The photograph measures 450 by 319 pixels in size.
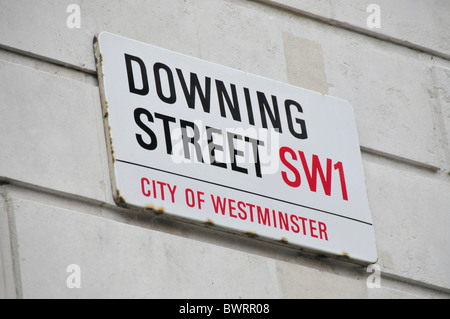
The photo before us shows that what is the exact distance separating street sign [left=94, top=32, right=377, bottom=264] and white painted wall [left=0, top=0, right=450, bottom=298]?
0.06 m

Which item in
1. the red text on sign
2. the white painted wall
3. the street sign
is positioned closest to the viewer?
the white painted wall

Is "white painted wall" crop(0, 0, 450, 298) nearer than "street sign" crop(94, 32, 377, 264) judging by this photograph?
Yes

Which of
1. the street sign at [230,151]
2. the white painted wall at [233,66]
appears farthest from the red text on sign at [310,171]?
the white painted wall at [233,66]

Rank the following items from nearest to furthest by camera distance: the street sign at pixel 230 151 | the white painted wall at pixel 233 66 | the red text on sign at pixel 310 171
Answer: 1. the white painted wall at pixel 233 66
2. the street sign at pixel 230 151
3. the red text on sign at pixel 310 171

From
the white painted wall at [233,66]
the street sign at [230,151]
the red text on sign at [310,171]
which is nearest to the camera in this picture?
the white painted wall at [233,66]

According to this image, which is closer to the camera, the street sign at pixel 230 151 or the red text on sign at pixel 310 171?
the street sign at pixel 230 151

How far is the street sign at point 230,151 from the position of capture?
11.5 feet

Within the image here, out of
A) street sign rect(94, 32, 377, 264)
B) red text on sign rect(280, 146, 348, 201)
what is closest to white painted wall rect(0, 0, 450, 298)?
street sign rect(94, 32, 377, 264)

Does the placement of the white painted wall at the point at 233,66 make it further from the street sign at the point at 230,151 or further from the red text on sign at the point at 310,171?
the red text on sign at the point at 310,171

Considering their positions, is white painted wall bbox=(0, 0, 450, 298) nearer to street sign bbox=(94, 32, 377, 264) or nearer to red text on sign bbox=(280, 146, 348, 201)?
street sign bbox=(94, 32, 377, 264)

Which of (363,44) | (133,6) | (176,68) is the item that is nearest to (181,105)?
(176,68)

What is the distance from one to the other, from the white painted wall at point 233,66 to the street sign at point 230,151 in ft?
0.20

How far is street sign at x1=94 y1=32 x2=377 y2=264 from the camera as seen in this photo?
3520 mm
